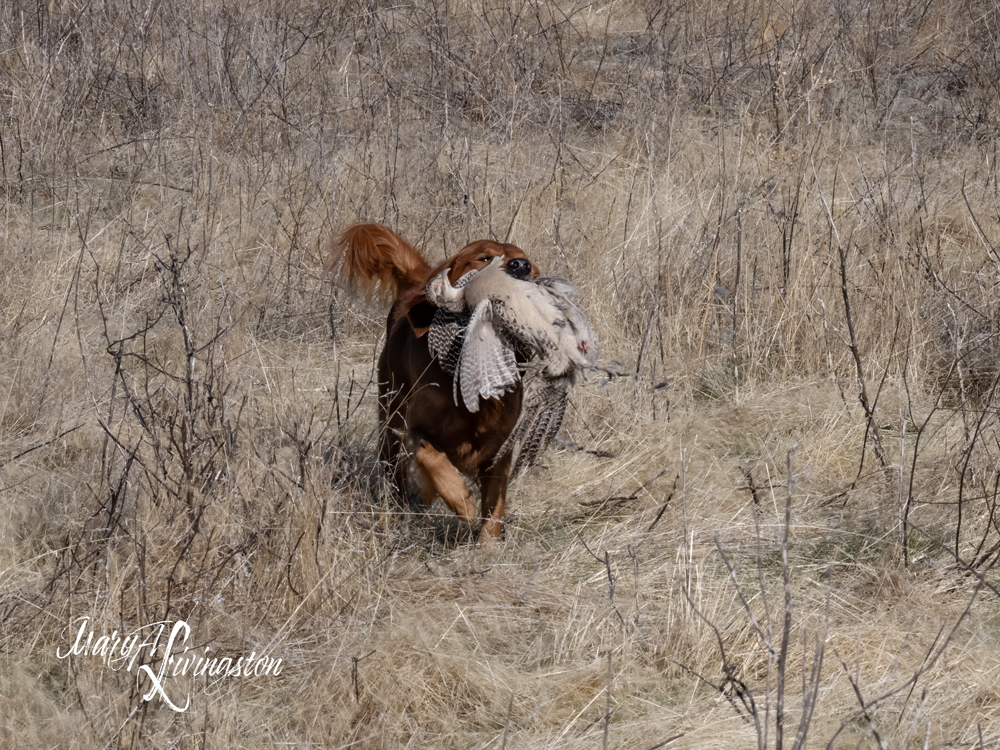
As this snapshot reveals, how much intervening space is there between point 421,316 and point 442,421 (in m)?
0.32

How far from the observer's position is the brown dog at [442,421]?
Answer: 3.17m

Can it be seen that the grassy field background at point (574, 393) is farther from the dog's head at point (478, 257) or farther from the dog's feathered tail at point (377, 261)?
the dog's head at point (478, 257)

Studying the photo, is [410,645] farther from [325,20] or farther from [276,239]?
[325,20]

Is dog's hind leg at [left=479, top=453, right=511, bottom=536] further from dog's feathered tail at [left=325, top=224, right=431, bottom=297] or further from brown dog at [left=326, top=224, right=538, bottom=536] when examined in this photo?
dog's feathered tail at [left=325, top=224, right=431, bottom=297]

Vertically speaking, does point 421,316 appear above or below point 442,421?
above

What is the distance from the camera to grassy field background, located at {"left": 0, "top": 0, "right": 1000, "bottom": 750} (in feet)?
7.90

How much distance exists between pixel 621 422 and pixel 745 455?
43 cm

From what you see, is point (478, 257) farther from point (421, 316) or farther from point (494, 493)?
point (494, 493)

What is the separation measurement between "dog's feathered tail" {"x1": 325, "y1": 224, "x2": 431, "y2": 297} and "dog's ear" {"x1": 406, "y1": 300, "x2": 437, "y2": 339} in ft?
0.74

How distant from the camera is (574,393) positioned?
3.93 metres

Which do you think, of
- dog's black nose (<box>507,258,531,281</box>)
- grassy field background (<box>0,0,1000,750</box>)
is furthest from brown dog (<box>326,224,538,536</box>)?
grassy field background (<box>0,0,1000,750</box>)

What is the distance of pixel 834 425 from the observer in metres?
3.71

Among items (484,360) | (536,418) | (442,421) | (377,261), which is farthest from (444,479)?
(377,261)

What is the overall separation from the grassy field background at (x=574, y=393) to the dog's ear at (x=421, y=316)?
0.98 ft
